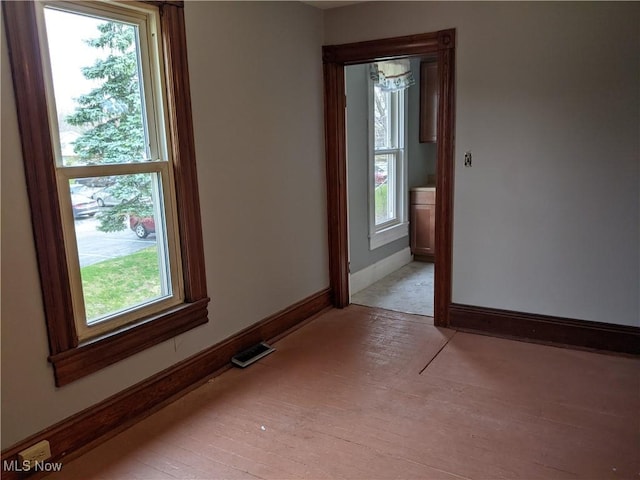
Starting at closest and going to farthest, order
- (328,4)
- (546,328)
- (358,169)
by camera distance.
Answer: (546,328)
(328,4)
(358,169)

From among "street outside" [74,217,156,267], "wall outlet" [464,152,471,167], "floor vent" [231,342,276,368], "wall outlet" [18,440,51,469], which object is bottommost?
"floor vent" [231,342,276,368]

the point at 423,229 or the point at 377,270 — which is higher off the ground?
the point at 423,229

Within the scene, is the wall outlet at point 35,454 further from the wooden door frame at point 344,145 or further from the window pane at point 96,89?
the wooden door frame at point 344,145

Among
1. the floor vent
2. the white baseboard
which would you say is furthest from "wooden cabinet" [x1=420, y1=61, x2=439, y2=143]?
the floor vent

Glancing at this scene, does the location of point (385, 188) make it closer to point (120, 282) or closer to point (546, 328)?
point (546, 328)

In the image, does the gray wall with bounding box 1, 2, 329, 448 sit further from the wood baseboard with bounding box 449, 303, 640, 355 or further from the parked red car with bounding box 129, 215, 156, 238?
the wood baseboard with bounding box 449, 303, 640, 355

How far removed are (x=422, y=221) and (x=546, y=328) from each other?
94.5 inches

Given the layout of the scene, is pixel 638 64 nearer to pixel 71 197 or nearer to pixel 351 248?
pixel 351 248

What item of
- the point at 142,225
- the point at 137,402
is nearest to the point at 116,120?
the point at 142,225

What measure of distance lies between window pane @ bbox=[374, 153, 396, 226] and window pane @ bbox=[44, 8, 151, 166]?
2879mm

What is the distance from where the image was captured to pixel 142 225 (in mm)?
2523

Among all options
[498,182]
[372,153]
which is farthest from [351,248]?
[498,182]

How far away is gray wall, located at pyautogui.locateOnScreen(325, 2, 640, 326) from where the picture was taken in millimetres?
2912

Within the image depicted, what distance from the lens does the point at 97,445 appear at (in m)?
2.28
